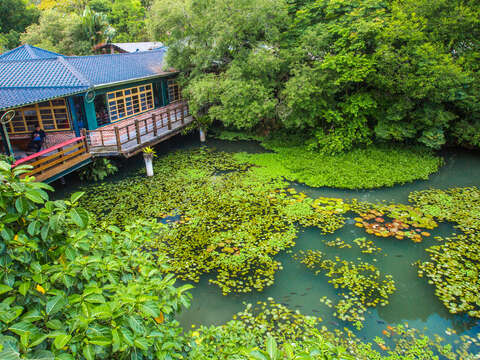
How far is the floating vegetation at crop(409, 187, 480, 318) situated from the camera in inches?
297

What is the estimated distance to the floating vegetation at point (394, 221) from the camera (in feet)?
32.5

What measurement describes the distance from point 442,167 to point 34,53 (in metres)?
20.7

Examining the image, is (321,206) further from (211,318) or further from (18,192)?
(18,192)

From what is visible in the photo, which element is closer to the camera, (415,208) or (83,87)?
(415,208)

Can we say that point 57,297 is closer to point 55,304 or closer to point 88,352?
point 55,304

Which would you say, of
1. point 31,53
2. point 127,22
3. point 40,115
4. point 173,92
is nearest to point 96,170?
point 40,115

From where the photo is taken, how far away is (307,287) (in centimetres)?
800

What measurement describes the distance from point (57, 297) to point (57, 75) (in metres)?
14.0

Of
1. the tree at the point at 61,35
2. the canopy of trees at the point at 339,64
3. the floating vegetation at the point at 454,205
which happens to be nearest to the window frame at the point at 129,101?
the canopy of trees at the point at 339,64

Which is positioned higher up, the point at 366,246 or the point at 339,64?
the point at 339,64

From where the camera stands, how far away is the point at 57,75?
13992 mm

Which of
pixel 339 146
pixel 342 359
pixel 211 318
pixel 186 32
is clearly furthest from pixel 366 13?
pixel 342 359

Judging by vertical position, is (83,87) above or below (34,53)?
below

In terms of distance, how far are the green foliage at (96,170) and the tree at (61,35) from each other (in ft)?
68.9
